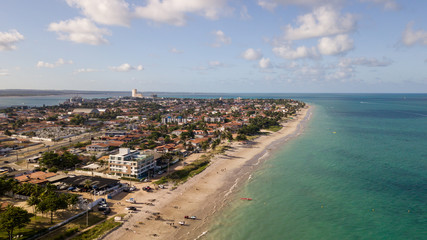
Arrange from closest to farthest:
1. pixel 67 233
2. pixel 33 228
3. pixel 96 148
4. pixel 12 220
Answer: pixel 12 220, pixel 67 233, pixel 33 228, pixel 96 148

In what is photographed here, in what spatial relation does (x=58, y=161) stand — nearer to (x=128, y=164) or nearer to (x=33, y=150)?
(x=128, y=164)

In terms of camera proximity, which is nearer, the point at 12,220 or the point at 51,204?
the point at 12,220

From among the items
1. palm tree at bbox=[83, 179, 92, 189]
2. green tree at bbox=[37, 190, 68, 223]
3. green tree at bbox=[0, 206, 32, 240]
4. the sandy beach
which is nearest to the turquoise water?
the sandy beach

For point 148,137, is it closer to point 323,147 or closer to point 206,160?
point 206,160

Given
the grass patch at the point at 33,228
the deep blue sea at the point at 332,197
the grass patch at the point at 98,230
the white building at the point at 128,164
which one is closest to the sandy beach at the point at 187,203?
the grass patch at the point at 98,230

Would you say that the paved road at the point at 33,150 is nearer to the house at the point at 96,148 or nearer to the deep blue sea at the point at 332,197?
the house at the point at 96,148

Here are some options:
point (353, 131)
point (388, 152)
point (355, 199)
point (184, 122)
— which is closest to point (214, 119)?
point (184, 122)

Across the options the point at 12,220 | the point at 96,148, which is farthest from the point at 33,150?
the point at 12,220
